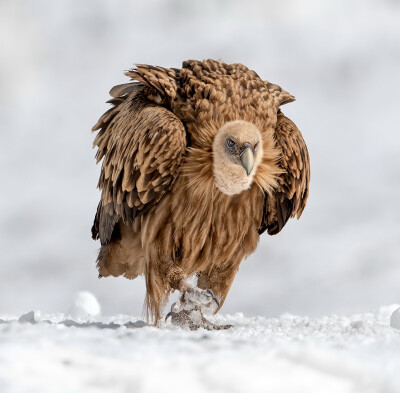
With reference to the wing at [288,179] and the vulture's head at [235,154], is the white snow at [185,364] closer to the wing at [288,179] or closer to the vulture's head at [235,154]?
the vulture's head at [235,154]

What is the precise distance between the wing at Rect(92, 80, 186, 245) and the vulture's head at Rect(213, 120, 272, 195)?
328mm

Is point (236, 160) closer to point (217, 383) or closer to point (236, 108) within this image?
point (236, 108)

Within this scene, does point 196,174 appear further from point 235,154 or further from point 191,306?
point 191,306

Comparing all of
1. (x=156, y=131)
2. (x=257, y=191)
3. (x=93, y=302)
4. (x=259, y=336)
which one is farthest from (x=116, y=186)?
(x=93, y=302)

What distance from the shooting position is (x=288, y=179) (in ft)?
24.0

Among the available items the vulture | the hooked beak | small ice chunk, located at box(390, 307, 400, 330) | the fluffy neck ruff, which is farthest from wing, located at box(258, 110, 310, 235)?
small ice chunk, located at box(390, 307, 400, 330)

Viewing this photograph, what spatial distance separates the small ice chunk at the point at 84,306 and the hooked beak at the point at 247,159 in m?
3.46

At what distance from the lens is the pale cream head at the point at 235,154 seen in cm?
679

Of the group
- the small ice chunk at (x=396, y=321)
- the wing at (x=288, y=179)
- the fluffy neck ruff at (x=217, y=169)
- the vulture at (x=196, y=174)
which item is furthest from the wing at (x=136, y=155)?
the small ice chunk at (x=396, y=321)

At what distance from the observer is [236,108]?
277 inches

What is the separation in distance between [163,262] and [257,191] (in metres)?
1.05

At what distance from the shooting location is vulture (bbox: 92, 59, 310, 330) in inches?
270

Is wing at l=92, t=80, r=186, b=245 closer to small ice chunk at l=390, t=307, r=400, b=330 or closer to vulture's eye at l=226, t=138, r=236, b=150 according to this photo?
vulture's eye at l=226, t=138, r=236, b=150

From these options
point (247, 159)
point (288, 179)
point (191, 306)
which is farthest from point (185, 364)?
point (288, 179)
